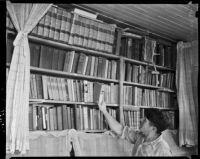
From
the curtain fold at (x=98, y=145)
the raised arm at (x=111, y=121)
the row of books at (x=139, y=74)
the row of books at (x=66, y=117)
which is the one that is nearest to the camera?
the row of books at (x=66, y=117)

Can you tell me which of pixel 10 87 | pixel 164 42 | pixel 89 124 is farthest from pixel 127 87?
pixel 10 87

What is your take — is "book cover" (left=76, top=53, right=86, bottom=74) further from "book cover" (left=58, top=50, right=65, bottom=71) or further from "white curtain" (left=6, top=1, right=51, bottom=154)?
"white curtain" (left=6, top=1, right=51, bottom=154)

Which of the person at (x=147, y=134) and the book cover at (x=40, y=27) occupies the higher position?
the book cover at (x=40, y=27)

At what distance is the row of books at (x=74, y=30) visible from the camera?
2.70m

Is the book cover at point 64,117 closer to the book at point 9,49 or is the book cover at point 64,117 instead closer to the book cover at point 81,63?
the book cover at point 81,63

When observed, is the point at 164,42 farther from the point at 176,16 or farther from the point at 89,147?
the point at 89,147

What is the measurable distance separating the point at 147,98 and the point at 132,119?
398 millimetres

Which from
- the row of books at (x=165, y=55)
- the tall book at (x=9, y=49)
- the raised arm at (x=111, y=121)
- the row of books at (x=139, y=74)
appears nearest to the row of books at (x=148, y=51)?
the row of books at (x=165, y=55)

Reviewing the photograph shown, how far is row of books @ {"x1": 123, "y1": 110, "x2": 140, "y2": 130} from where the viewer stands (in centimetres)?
333

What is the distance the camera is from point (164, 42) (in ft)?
12.7

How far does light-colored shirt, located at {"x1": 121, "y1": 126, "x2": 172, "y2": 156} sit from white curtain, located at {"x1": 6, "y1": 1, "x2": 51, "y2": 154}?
1104 mm

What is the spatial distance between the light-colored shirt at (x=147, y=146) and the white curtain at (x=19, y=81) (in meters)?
1.10

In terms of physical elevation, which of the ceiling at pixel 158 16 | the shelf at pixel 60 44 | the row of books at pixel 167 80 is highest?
the ceiling at pixel 158 16
